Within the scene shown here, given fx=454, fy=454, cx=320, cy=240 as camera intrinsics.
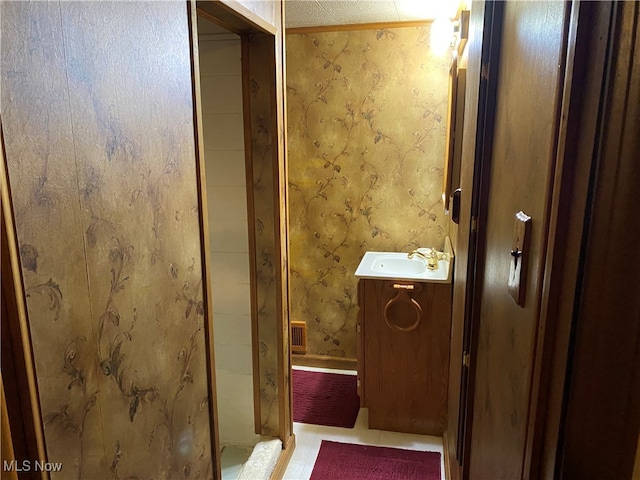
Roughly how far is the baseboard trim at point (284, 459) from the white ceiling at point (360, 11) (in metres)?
2.28

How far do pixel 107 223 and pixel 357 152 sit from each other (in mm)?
2248

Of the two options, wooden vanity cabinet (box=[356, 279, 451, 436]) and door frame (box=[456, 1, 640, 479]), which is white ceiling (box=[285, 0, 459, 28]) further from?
door frame (box=[456, 1, 640, 479])

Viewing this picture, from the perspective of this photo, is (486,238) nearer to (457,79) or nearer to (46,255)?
(46,255)

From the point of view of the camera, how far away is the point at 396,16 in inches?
104

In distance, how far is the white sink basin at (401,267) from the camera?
2.36 metres

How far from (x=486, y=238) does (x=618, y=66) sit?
0.68 metres

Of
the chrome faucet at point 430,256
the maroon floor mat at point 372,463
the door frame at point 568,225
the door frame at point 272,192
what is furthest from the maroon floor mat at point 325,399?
the door frame at point 568,225

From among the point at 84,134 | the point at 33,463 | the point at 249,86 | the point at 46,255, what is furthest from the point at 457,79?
the point at 33,463

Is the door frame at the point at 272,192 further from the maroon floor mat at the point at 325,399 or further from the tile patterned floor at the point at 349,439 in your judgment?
the maroon floor mat at the point at 325,399

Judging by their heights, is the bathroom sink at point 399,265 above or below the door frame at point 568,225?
below

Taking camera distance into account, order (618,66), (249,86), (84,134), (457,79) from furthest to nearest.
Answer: (457,79) → (249,86) → (84,134) → (618,66)

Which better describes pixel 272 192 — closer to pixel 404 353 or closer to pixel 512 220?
pixel 404 353

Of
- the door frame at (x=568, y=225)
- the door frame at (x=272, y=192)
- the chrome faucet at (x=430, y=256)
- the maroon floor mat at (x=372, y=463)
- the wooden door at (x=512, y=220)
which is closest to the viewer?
the door frame at (x=568, y=225)

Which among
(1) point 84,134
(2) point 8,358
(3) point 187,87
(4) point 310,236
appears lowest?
(4) point 310,236
